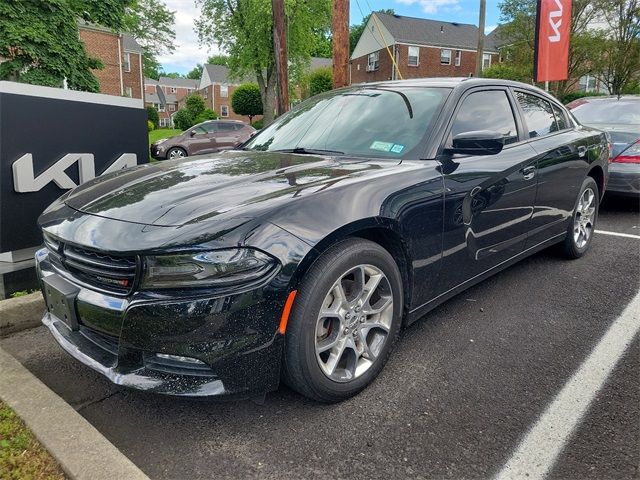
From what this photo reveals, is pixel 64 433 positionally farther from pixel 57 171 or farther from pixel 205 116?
pixel 205 116

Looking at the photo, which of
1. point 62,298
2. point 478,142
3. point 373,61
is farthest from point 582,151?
point 373,61

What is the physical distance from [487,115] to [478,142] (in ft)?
2.56

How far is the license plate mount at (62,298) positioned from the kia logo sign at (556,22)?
12708 mm

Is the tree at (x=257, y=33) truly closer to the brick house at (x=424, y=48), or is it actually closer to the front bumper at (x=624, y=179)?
the brick house at (x=424, y=48)

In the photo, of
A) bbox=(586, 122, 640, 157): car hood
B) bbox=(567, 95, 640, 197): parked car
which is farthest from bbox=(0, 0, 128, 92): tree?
bbox=(586, 122, 640, 157): car hood

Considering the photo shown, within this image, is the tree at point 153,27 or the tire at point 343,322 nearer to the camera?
the tire at point 343,322

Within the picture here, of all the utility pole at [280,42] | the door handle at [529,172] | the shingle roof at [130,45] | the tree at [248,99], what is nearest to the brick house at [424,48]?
the tree at [248,99]

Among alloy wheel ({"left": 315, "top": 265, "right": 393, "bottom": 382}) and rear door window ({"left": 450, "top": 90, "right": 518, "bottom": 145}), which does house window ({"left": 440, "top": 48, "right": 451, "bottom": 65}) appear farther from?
alloy wheel ({"left": 315, "top": 265, "right": 393, "bottom": 382})

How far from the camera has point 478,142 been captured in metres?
2.84

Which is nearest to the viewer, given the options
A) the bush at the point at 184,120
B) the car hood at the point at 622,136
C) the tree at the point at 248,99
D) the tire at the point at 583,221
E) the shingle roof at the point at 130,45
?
the tire at the point at 583,221

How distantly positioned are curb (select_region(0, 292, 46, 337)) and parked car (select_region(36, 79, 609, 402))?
0.87 m

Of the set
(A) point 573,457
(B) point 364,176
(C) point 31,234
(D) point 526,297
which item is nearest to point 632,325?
(D) point 526,297

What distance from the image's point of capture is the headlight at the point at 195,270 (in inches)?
77.0

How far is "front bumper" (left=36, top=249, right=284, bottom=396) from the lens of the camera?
1944 mm
